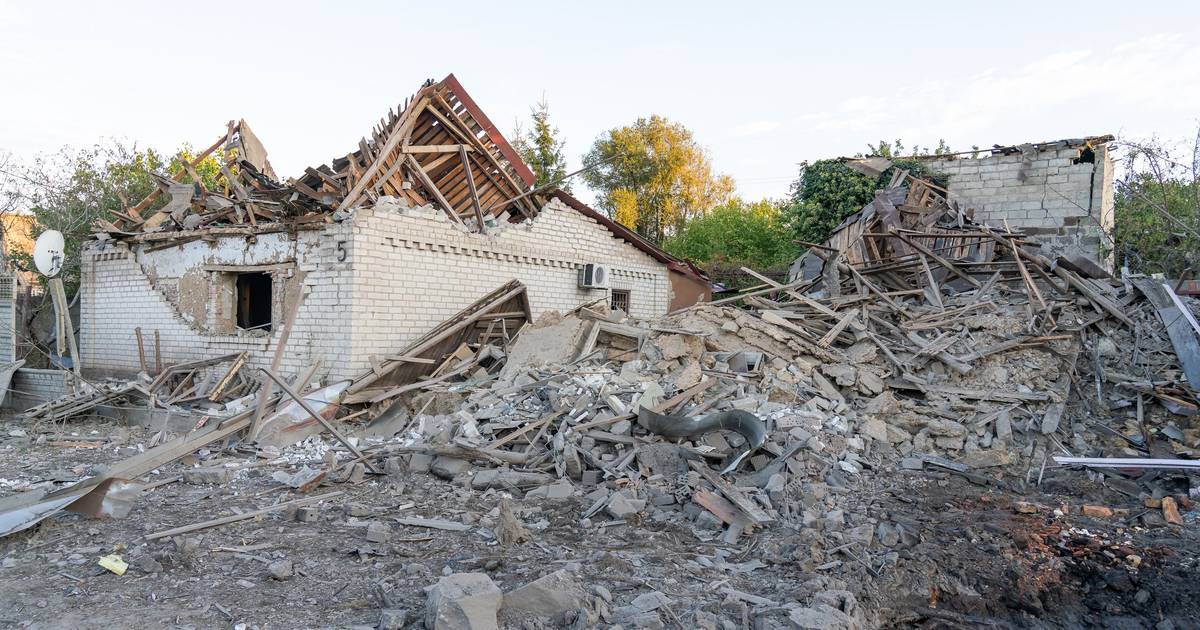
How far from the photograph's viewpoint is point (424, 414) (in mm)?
9438

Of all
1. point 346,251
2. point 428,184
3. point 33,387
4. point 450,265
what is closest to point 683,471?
point 346,251

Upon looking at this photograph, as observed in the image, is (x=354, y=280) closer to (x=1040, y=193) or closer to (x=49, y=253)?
(x=49, y=253)

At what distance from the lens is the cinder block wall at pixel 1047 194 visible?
50.4ft

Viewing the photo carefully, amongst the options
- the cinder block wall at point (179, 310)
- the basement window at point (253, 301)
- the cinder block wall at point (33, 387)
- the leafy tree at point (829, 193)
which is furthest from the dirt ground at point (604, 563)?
the leafy tree at point (829, 193)

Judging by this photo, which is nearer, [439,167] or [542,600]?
[542,600]

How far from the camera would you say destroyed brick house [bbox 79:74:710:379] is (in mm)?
10758

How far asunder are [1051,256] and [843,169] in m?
7.91

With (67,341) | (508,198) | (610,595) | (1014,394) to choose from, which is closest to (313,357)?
(508,198)

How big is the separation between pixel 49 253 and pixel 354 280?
5566 millimetres

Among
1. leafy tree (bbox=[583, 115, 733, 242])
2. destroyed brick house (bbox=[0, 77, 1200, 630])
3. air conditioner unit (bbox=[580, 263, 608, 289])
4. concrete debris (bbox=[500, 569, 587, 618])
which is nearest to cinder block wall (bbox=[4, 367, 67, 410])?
destroyed brick house (bbox=[0, 77, 1200, 630])

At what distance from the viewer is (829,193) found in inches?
757

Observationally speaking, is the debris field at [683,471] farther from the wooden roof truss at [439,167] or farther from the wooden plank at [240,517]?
the wooden roof truss at [439,167]

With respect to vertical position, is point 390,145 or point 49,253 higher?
point 390,145

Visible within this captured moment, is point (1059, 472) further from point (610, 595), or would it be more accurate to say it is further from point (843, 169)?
point (843, 169)
